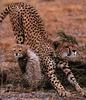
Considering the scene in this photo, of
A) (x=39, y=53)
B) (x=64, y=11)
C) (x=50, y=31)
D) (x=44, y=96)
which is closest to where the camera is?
(x=44, y=96)

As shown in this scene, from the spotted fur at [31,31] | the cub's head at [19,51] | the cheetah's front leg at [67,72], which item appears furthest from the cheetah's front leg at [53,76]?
the cub's head at [19,51]

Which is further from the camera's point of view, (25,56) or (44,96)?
(25,56)

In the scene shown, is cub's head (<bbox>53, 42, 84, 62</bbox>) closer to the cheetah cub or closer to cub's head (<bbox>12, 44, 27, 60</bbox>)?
the cheetah cub

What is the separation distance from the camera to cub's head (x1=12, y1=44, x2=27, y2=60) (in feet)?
27.0

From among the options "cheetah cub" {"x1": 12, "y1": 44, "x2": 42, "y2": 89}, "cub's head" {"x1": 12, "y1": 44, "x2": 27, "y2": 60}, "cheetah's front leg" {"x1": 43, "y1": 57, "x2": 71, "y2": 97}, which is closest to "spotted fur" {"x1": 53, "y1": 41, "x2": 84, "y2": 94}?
"cheetah's front leg" {"x1": 43, "y1": 57, "x2": 71, "y2": 97}

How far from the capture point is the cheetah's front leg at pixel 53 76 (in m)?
8.05

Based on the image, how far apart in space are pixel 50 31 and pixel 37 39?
3.31 meters

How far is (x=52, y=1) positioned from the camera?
48.9 ft

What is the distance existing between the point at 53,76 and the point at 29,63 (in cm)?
52

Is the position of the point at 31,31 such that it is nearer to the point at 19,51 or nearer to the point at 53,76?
the point at 19,51

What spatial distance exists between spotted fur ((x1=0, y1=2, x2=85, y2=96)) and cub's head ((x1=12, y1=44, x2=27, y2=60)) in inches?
6.9

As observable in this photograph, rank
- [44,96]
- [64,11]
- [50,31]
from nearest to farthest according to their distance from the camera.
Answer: [44,96]
[50,31]
[64,11]

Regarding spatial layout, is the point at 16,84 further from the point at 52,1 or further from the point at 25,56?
the point at 52,1

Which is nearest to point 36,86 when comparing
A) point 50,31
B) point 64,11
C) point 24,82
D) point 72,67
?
point 24,82
